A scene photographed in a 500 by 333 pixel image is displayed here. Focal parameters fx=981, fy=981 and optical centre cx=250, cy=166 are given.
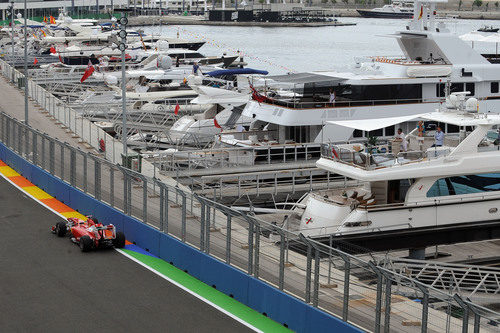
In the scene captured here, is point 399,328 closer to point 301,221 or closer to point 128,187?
point 128,187

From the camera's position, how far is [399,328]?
1559cm

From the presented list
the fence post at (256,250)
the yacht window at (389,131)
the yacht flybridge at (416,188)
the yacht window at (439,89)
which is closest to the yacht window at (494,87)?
the yacht window at (439,89)

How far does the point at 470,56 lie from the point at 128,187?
21.1 metres

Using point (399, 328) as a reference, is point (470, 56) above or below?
above

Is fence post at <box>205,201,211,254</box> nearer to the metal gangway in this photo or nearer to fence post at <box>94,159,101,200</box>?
the metal gangway

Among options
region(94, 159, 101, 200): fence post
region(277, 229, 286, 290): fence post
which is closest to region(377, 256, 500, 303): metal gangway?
region(277, 229, 286, 290): fence post

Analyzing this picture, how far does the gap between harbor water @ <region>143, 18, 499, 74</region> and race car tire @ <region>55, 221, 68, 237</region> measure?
63.2m

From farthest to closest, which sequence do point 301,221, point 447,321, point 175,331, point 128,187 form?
1. point 301,221
2. point 128,187
3. point 175,331
4. point 447,321

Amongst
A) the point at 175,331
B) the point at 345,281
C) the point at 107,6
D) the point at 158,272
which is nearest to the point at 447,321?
the point at 345,281

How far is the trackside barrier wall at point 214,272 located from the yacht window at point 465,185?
30.9ft

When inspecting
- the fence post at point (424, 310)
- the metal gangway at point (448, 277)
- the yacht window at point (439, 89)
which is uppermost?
the yacht window at point (439, 89)

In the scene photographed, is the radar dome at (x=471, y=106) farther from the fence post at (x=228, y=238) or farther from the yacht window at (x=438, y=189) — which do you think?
the fence post at (x=228, y=238)

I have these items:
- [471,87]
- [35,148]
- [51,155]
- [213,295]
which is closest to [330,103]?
[471,87]

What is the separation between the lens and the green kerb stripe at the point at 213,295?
17766mm
